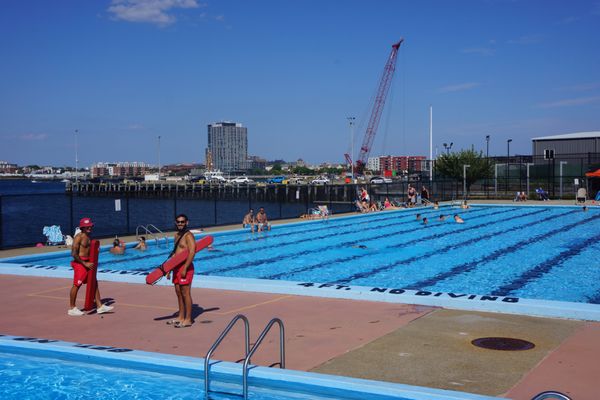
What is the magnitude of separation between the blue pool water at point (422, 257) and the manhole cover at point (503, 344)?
4.61 metres

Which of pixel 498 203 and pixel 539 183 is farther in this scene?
pixel 539 183

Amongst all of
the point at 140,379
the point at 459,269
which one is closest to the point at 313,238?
the point at 459,269

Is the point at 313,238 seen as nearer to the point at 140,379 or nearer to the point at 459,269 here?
the point at 459,269

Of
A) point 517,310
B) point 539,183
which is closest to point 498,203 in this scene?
point 539,183

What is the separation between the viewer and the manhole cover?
315 inches

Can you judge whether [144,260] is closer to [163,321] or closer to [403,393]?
[163,321]

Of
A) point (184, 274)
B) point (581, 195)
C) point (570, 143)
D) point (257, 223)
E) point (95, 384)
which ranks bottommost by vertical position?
point (95, 384)

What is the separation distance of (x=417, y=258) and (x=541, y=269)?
3.63 meters

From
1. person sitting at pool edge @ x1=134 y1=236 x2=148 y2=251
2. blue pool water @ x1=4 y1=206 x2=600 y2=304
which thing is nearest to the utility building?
blue pool water @ x1=4 y1=206 x2=600 y2=304

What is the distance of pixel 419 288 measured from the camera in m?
13.8

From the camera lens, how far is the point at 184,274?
29.3 ft

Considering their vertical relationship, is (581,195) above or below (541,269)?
above

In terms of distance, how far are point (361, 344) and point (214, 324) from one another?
2.44m

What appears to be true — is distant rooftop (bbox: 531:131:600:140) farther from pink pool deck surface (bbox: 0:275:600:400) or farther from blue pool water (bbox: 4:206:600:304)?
pink pool deck surface (bbox: 0:275:600:400)
